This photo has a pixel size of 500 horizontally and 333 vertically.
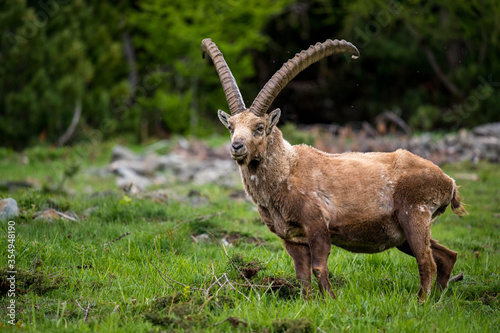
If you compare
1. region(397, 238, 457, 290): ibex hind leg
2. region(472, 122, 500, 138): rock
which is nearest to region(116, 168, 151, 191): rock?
region(397, 238, 457, 290): ibex hind leg

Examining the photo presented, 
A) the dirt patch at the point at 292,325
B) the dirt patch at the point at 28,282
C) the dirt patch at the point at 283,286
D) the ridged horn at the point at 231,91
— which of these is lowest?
the dirt patch at the point at 283,286

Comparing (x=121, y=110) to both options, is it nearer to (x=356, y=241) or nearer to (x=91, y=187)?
(x=91, y=187)

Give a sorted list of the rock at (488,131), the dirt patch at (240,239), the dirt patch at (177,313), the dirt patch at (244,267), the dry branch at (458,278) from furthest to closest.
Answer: the rock at (488,131)
the dirt patch at (240,239)
the dry branch at (458,278)
the dirt patch at (244,267)
the dirt patch at (177,313)

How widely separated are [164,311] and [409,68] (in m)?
26.8

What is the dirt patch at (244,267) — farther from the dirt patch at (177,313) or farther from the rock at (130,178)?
Result: the rock at (130,178)

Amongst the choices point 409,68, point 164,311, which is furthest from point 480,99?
point 164,311

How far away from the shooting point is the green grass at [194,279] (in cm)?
461

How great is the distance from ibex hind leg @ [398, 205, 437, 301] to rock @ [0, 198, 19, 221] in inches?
208

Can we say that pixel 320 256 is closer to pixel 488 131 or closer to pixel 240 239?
pixel 240 239

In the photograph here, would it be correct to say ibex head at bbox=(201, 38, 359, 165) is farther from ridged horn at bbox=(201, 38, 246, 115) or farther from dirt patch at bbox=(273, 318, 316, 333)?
dirt patch at bbox=(273, 318, 316, 333)

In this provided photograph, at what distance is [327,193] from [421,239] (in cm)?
112

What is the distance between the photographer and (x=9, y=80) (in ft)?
69.0

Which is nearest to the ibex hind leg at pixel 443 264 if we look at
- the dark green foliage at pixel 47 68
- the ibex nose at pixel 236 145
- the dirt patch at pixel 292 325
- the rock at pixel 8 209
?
the dirt patch at pixel 292 325

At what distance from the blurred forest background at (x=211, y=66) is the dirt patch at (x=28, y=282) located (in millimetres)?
17424
